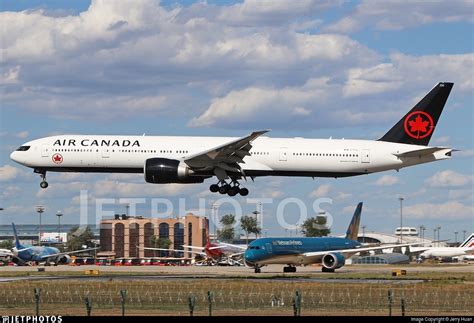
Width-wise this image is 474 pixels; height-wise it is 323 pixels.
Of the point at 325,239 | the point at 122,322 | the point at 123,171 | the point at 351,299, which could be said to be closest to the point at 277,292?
the point at 351,299

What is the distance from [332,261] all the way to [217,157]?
1801cm

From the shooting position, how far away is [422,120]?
78.6 meters

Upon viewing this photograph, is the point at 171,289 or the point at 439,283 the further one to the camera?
the point at 439,283

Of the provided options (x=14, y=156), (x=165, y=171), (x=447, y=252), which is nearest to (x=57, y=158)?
(x=14, y=156)

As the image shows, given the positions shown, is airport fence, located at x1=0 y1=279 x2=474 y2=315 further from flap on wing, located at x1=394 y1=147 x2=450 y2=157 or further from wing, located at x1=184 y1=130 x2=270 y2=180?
flap on wing, located at x1=394 y1=147 x2=450 y2=157

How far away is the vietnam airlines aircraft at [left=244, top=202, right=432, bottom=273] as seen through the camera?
82188 mm

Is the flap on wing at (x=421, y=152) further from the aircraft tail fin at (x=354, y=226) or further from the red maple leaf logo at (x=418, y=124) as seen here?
the aircraft tail fin at (x=354, y=226)

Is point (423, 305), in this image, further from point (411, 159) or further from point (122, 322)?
point (411, 159)

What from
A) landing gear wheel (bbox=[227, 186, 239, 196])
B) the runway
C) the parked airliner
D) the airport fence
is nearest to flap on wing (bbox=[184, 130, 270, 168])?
landing gear wheel (bbox=[227, 186, 239, 196])

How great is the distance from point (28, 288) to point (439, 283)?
26.9 m

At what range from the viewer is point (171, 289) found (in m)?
53.3

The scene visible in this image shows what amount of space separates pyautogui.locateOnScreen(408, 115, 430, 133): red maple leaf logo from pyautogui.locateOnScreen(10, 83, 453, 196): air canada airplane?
2787 millimetres

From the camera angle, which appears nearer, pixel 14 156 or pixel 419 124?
pixel 14 156

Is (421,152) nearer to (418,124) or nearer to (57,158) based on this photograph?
(418,124)
